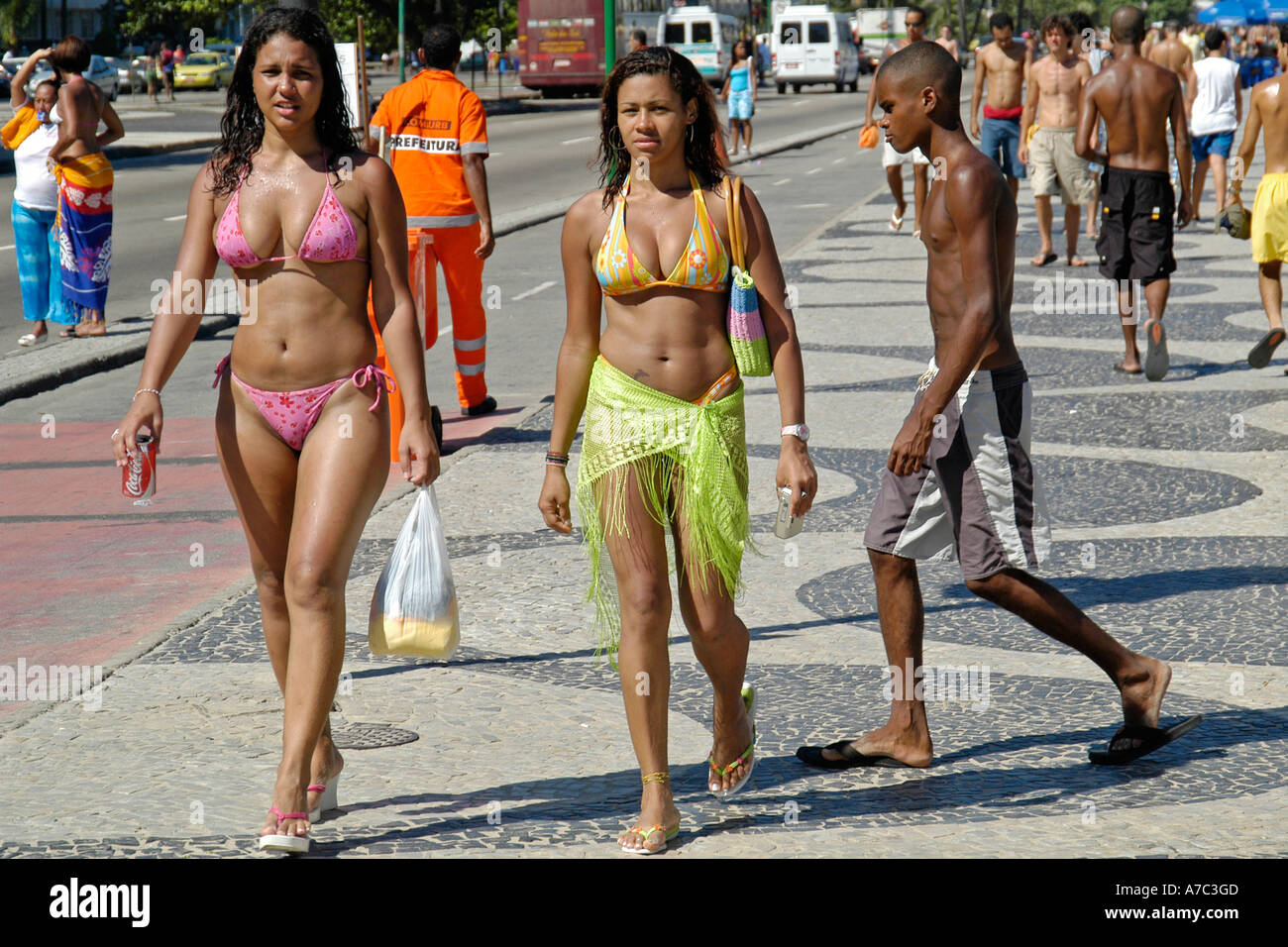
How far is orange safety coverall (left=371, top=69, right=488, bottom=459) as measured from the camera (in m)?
9.00

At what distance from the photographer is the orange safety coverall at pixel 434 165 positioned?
9.00 metres

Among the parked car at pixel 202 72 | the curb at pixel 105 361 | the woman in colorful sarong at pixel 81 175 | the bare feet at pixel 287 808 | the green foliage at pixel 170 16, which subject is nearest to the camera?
the bare feet at pixel 287 808

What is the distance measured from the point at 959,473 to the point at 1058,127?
11484 millimetres

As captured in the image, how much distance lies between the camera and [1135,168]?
33.9ft

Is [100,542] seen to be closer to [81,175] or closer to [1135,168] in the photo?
[81,175]

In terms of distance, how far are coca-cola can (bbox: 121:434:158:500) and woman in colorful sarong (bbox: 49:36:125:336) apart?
8.08 metres

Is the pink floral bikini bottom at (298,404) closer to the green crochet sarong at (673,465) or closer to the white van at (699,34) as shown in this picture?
the green crochet sarong at (673,465)

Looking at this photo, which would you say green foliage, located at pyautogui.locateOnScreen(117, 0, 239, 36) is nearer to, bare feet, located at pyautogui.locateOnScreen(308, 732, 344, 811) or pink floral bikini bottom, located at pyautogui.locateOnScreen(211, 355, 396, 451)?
pink floral bikini bottom, located at pyautogui.locateOnScreen(211, 355, 396, 451)

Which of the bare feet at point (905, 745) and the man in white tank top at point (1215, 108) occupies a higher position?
the man in white tank top at point (1215, 108)

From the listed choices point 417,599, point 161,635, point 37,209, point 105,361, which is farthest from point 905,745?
point 37,209

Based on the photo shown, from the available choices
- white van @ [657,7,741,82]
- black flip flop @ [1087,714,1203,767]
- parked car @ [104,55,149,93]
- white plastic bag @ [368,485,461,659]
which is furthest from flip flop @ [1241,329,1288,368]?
parked car @ [104,55,149,93]

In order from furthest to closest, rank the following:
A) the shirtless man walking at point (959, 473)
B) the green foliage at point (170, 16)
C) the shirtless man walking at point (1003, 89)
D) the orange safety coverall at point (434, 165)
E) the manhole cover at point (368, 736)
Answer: the green foliage at point (170, 16) < the shirtless man walking at point (1003, 89) < the orange safety coverall at point (434, 165) < the manhole cover at point (368, 736) < the shirtless man walking at point (959, 473)

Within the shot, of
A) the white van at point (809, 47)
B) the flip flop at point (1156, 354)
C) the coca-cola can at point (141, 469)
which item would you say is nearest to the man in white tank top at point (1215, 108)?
the flip flop at point (1156, 354)

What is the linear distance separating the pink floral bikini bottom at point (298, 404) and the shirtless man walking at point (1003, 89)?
12914 mm
